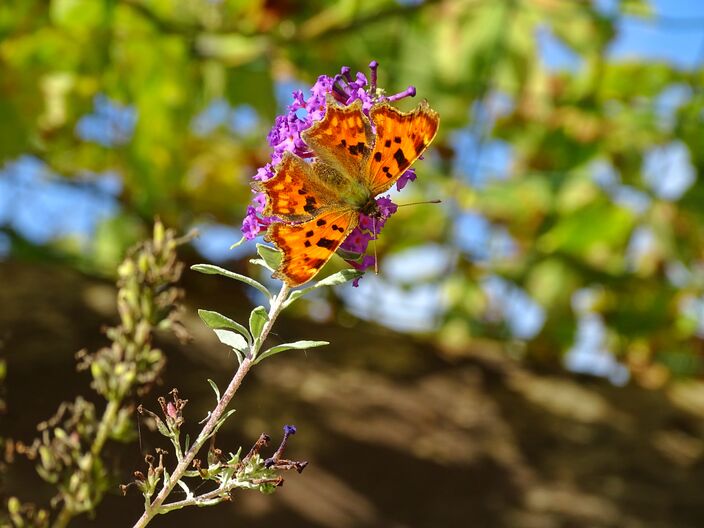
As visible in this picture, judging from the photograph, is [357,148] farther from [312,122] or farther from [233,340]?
[233,340]

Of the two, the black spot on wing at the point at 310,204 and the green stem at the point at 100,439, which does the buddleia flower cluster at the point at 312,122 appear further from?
the green stem at the point at 100,439

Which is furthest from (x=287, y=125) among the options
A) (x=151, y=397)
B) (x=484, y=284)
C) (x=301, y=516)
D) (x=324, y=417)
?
(x=484, y=284)

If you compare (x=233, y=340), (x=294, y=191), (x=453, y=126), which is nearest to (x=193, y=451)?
(x=233, y=340)

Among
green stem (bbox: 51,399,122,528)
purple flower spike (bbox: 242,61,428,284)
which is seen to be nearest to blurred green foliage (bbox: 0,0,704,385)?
green stem (bbox: 51,399,122,528)

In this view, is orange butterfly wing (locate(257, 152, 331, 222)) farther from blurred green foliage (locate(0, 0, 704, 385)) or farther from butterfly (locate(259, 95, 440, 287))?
blurred green foliage (locate(0, 0, 704, 385))

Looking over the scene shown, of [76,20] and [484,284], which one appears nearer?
[76,20]

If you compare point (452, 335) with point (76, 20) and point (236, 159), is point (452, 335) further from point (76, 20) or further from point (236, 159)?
point (76, 20)
